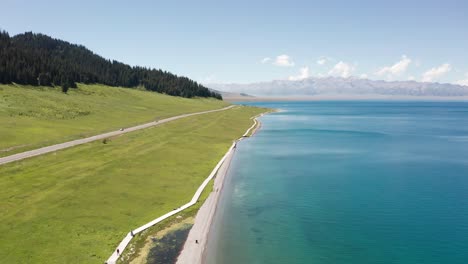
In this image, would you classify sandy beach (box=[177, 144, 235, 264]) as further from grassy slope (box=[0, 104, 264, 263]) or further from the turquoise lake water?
grassy slope (box=[0, 104, 264, 263])

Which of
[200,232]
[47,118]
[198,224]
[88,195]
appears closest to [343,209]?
[198,224]

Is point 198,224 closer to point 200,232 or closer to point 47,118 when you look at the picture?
point 200,232

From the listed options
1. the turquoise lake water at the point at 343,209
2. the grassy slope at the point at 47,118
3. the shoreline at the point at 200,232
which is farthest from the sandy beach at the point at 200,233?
the grassy slope at the point at 47,118

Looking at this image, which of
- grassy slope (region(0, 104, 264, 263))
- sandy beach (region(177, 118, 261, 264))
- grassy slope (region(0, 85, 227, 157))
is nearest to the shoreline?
sandy beach (region(177, 118, 261, 264))

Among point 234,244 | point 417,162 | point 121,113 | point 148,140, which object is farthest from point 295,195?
point 121,113

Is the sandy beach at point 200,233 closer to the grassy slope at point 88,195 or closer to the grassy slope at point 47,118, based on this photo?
the grassy slope at point 88,195

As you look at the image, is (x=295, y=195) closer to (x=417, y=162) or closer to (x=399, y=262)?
(x=399, y=262)
